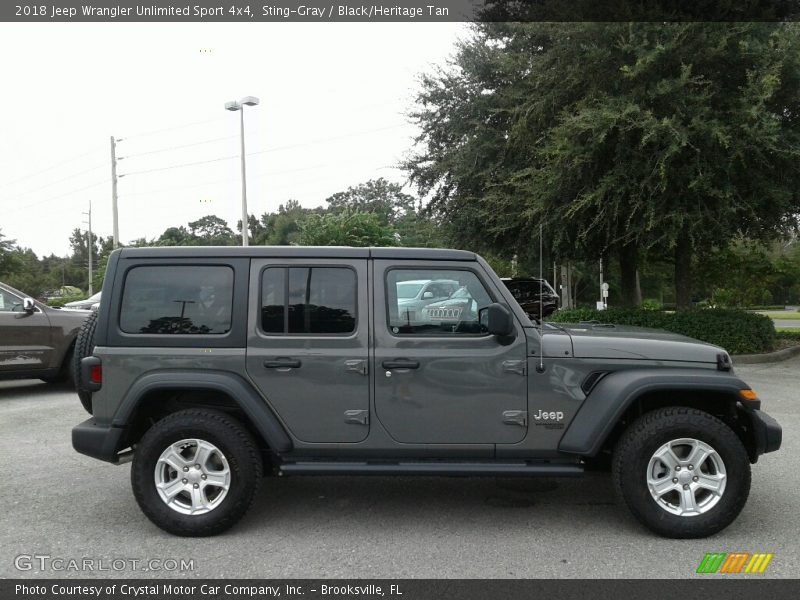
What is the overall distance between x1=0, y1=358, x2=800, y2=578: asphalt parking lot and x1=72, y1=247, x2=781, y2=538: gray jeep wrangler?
10.3 inches

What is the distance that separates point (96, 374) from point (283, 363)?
122 cm

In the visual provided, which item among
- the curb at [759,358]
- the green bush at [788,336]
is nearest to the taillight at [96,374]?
the curb at [759,358]

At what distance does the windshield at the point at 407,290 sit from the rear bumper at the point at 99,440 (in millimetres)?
2003

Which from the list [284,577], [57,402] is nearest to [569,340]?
[284,577]

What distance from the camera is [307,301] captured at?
13.8 ft

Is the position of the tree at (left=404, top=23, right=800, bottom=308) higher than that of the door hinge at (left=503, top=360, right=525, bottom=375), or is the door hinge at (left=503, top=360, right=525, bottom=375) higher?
the tree at (left=404, top=23, right=800, bottom=308)

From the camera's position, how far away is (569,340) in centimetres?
413

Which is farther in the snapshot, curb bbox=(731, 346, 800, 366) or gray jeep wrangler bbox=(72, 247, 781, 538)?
curb bbox=(731, 346, 800, 366)

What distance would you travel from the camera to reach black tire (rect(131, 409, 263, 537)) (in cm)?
397

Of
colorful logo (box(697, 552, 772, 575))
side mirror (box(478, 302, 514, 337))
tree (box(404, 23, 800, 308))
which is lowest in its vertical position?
colorful logo (box(697, 552, 772, 575))

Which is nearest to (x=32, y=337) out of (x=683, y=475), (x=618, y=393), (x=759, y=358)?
(x=618, y=393)

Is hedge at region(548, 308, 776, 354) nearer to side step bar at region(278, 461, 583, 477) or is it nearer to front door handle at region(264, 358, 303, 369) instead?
side step bar at region(278, 461, 583, 477)

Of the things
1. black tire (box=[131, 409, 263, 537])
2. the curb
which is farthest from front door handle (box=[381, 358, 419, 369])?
the curb

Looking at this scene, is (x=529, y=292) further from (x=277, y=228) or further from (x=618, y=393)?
(x=277, y=228)
